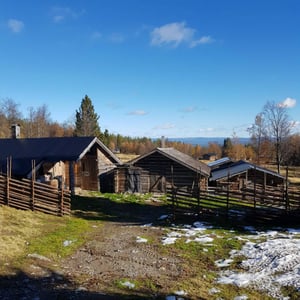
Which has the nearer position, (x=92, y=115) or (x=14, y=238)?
(x=14, y=238)

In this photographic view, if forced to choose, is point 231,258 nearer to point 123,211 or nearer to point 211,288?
point 211,288

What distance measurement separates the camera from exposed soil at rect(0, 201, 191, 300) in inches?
371

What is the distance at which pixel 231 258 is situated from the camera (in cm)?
1249

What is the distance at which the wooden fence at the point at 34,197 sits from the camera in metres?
19.4

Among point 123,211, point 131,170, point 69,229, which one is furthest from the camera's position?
point 131,170

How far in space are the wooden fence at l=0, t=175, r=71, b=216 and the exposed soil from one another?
3.95m

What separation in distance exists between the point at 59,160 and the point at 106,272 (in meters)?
16.6

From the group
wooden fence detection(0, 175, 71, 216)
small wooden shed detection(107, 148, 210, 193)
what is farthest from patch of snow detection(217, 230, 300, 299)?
small wooden shed detection(107, 148, 210, 193)

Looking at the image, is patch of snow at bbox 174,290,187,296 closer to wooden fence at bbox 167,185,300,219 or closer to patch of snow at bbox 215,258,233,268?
patch of snow at bbox 215,258,233,268

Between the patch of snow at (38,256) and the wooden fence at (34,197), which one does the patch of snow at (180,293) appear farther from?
the wooden fence at (34,197)

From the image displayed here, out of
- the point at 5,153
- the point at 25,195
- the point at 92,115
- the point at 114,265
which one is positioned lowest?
the point at 114,265

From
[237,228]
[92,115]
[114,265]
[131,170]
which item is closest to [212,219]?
[237,228]

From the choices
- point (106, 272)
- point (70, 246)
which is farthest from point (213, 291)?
point (70, 246)

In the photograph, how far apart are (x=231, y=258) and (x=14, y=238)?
822 cm
